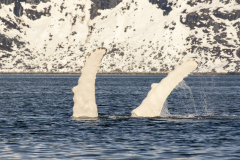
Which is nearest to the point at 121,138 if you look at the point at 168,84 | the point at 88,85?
the point at 88,85

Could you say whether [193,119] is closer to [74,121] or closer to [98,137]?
[74,121]

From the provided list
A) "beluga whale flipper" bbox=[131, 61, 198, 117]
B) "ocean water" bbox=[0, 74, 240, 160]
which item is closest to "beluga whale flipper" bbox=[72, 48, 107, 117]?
"ocean water" bbox=[0, 74, 240, 160]

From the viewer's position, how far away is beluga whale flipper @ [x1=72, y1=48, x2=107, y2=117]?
45.8 meters

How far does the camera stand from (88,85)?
46562 mm

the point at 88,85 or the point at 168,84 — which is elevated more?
the point at 88,85

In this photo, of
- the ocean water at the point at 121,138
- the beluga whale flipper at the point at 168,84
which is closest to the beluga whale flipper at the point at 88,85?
the ocean water at the point at 121,138

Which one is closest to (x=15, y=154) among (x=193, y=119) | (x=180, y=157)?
(x=180, y=157)

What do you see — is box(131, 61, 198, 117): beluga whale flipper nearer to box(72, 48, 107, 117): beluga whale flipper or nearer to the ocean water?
the ocean water

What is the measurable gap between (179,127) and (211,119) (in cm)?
924

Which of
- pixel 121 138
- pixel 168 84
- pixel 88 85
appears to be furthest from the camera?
pixel 168 84

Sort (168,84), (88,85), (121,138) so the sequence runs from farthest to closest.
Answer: (168,84) < (88,85) < (121,138)

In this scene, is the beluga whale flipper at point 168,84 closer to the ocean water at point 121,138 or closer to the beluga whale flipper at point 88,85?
the ocean water at point 121,138

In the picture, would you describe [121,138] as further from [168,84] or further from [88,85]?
[168,84]

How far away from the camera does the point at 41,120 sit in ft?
167
